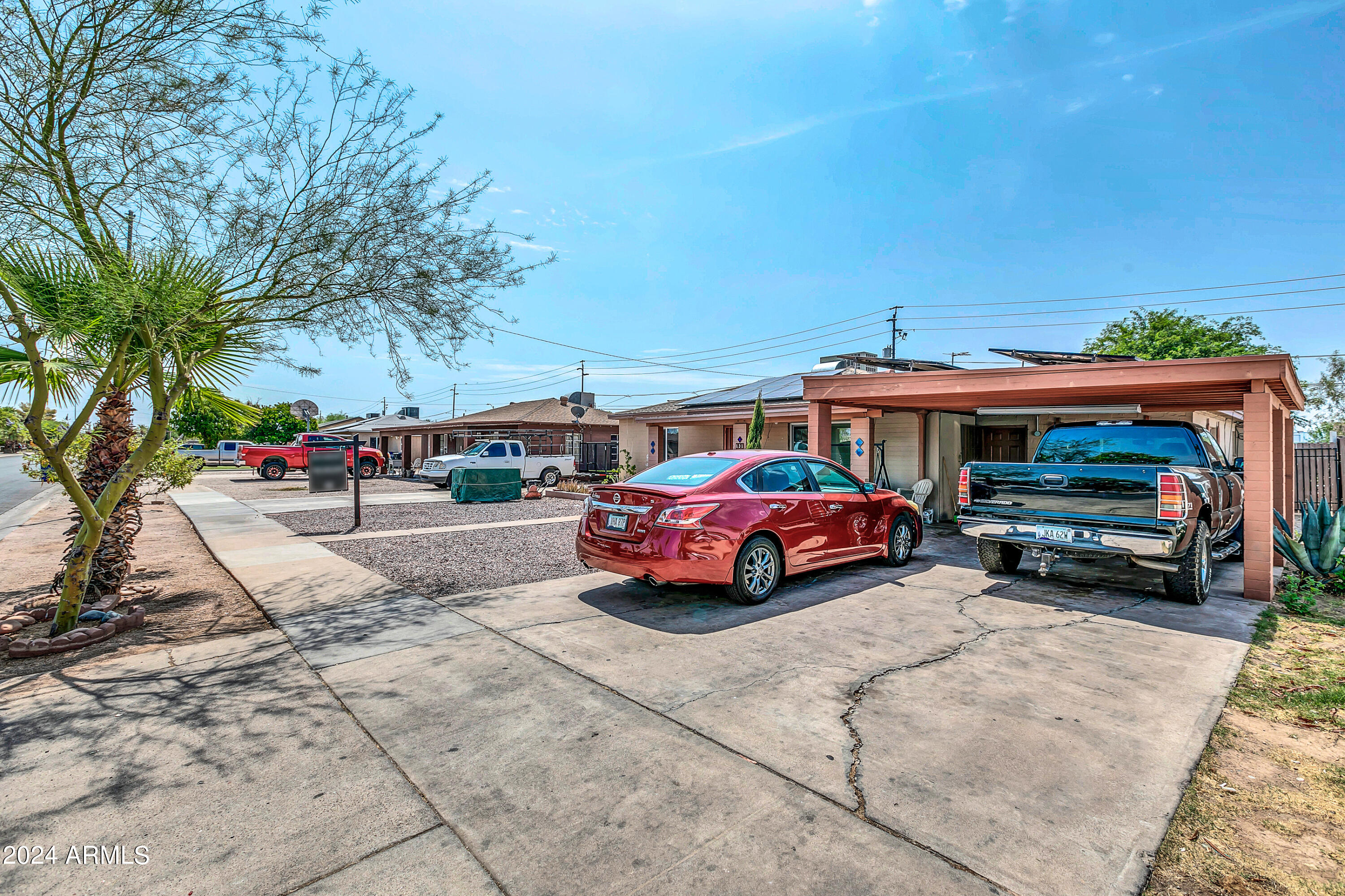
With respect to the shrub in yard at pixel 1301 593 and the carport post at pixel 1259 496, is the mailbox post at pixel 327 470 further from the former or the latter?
the shrub in yard at pixel 1301 593

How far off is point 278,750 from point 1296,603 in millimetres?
8876

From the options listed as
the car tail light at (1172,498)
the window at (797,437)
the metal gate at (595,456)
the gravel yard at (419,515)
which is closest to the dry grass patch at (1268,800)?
the car tail light at (1172,498)

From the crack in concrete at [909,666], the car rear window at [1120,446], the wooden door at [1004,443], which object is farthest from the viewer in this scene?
the wooden door at [1004,443]

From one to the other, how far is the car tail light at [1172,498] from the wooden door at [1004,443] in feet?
27.8

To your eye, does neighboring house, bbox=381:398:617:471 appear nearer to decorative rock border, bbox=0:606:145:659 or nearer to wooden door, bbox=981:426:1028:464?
wooden door, bbox=981:426:1028:464

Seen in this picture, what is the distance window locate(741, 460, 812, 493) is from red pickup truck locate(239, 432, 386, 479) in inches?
905

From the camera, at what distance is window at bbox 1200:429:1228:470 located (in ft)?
25.9

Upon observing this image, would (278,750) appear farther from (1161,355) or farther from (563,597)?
(1161,355)

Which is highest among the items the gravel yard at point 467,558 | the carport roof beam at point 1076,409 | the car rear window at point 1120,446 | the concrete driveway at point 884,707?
the carport roof beam at point 1076,409

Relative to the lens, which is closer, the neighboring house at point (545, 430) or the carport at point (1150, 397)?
the carport at point (1150, 397)

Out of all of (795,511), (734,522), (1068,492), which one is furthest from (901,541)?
(734,522)

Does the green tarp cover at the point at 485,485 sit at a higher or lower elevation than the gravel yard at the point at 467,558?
higher

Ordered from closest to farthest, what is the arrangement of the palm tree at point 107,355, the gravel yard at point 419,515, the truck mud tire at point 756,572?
1. the palm tree at point 107,355
2. the truck mud tire at point 756,572
3. the gravel yard at point 419,515

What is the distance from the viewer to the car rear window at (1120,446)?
7617 millimetres
